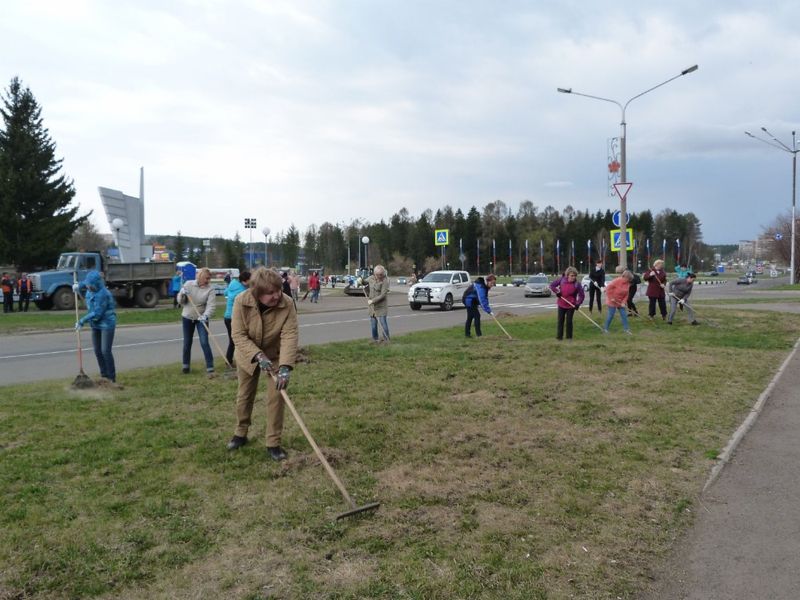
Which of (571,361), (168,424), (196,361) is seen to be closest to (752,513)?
(168,424)

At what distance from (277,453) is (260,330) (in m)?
1.08

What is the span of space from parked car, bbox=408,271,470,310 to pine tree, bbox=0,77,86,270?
28726 mm

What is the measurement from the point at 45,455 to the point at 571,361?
7873 mm

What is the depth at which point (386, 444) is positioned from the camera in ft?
19.6

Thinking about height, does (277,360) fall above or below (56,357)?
above

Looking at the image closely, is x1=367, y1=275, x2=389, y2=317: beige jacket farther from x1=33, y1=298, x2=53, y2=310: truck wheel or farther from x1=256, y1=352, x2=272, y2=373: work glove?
x1=33, y1=298, x2=53, y2=310: truck wheel

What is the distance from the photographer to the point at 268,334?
5.61 meters

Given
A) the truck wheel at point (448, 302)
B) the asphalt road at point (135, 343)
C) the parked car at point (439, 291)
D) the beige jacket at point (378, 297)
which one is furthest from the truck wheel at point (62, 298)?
the beige jacket at point (378, 297)

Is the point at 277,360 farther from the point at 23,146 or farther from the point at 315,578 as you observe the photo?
the point at 23,146

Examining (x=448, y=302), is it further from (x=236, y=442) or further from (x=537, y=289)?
(x=236, y=442)

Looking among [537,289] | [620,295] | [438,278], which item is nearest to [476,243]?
[537,289]

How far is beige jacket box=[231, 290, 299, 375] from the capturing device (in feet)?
17.9

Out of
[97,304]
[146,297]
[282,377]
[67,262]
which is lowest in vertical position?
[146,297]

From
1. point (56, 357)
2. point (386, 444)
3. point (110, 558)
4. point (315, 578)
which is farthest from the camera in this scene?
point (56, 357)
